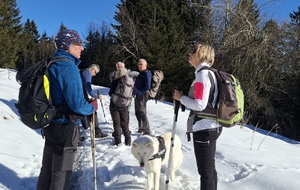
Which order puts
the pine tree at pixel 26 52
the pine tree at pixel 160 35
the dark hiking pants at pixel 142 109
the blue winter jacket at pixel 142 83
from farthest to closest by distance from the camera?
the pine tree at pixel 26 52
the pine tree at pixel 160 35
the dark hiking pants at pixel 142 109
the blue winter jacket at pixel 142 83

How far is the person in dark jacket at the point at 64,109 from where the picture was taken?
7.64 feet

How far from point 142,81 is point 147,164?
112 inches

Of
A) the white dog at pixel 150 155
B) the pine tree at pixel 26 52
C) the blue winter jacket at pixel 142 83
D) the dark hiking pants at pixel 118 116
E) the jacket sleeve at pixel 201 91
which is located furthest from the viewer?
the pine tree at pixel 26 52

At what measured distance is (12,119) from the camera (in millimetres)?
6520

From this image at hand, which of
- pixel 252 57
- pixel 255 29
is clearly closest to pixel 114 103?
pixel 252 57

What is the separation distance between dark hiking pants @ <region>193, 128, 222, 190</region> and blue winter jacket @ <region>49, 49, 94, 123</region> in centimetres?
128

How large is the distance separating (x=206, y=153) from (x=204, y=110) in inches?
18.0

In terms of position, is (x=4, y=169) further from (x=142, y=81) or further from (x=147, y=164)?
(x=142, y=81)

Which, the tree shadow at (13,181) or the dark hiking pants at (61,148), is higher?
the dark hiking pants at (61,148)

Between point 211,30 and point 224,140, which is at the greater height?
point 211,30

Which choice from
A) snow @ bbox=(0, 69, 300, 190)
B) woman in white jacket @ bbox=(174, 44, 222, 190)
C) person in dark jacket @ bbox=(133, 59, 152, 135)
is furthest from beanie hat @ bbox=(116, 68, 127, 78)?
woman in white jacket @ bbox=(174, 44, 222, 190)

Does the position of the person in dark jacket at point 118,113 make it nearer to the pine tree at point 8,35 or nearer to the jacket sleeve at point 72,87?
the jacket sleeve at point 72,87

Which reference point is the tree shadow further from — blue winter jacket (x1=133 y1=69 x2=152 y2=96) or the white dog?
blue winter jacket (x1=133 y1=69 x2=152 y2=96)

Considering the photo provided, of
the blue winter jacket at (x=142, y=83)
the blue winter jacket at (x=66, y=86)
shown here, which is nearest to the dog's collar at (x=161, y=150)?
the blue winter jacket at (x=66, y=86)
